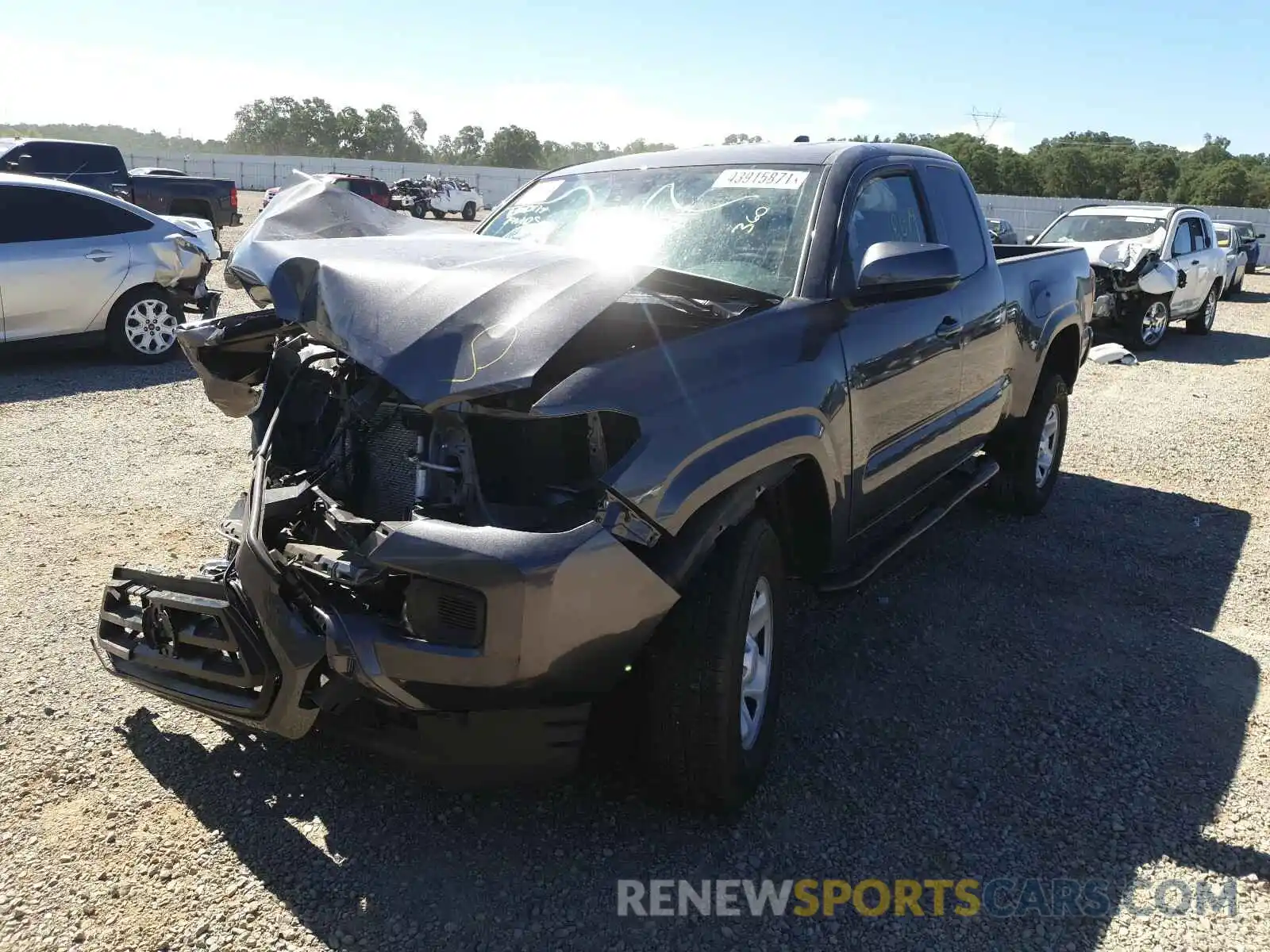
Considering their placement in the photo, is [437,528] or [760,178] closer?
[437,528]

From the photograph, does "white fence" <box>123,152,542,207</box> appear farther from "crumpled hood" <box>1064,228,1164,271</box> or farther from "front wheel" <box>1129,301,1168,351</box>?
"front wheel" <box>1129,301,1168,351</box>

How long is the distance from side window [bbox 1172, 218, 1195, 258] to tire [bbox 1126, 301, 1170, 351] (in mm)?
917

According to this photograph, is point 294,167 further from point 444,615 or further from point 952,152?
point 444,615

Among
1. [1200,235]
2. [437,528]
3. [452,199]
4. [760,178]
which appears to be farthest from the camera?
[452,199]

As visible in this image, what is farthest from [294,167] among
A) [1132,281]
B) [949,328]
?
[949,328]

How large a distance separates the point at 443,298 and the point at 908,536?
233 cm

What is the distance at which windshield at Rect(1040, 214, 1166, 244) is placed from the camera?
45.8ft

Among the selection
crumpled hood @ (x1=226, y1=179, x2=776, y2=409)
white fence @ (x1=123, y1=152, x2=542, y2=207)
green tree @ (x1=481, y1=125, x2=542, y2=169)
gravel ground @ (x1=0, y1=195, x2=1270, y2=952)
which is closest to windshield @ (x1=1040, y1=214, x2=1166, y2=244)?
gravel ground @ (x1=0, y1=195, x2=1270, y2=952)

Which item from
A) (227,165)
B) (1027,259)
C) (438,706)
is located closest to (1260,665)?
(1027,259)

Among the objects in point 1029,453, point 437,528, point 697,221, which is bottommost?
point 1029,453

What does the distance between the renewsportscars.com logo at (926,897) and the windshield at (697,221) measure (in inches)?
74.8

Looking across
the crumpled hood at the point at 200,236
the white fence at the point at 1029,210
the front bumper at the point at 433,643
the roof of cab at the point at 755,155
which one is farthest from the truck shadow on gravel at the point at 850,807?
the white fence at the point at 1029,210

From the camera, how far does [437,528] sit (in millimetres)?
2383

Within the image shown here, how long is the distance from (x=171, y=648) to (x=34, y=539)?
2.79 metres
